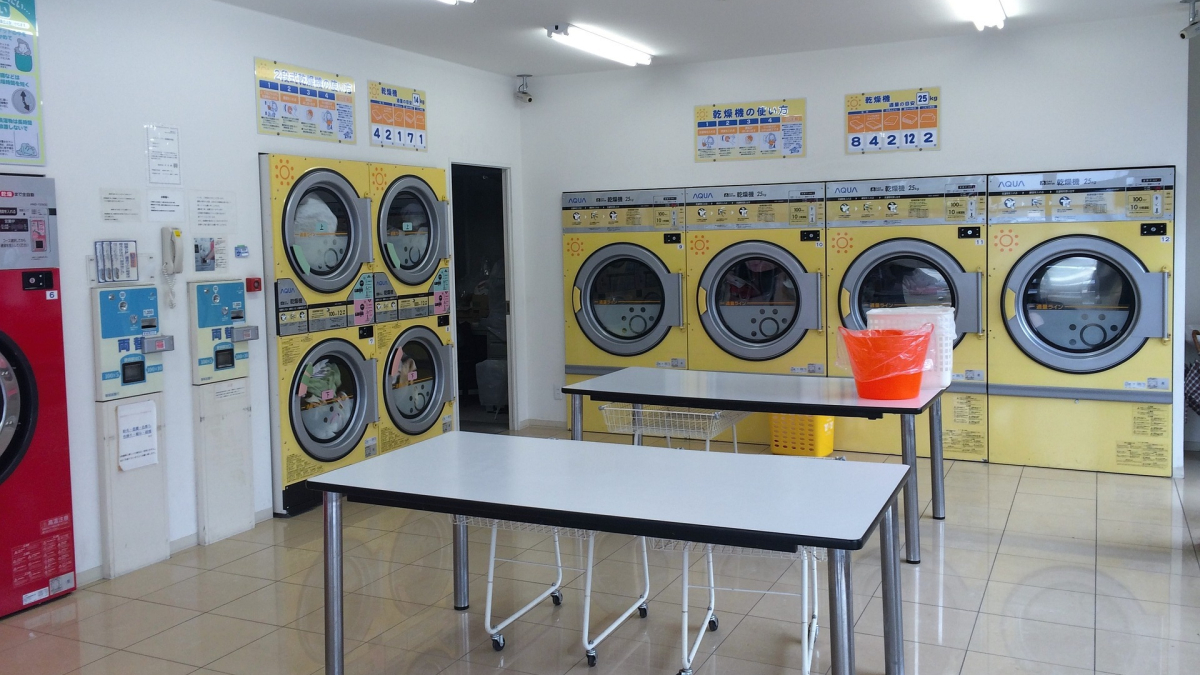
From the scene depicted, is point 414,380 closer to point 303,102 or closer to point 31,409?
point 303,102

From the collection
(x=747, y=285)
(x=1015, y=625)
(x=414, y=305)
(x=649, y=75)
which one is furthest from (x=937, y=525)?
(x=649, y=75)

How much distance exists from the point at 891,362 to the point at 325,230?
3.50 meters

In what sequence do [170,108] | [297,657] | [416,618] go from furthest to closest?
[170,108] < [416,618] < [297,657]

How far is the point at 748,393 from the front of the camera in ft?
14.5

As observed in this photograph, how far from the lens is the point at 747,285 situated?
6977 mm

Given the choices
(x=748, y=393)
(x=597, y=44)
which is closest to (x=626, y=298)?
(x=597, y=44)

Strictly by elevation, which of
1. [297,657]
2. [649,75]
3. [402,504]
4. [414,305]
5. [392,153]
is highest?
[649,75]

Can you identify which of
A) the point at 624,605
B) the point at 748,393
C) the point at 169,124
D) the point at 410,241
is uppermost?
the point at 169,124

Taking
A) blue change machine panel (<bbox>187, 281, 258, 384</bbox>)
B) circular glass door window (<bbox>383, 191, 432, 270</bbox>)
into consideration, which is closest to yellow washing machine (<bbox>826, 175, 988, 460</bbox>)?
circular glass door window (<bbox>383, 191, 432, 270</bbox>)

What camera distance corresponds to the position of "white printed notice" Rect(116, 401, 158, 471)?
4.43m

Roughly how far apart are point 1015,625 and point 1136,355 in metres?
2.96

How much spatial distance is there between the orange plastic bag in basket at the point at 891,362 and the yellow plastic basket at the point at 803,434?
2190 millimetres

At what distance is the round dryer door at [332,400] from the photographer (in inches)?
217

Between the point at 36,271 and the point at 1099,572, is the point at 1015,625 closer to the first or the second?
the point at 1099,572
